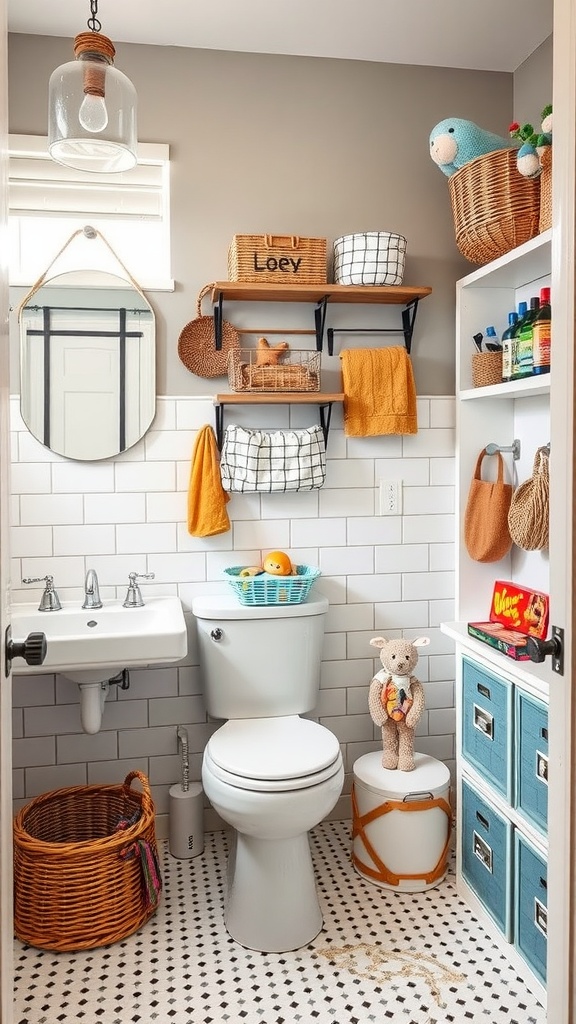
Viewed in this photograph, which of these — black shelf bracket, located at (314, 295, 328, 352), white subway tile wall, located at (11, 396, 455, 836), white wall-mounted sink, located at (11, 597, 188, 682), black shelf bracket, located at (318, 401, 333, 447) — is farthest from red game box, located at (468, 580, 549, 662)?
black shelf bracket, located at (314, 295, 328, 352)

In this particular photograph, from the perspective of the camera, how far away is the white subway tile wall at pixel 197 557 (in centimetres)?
268

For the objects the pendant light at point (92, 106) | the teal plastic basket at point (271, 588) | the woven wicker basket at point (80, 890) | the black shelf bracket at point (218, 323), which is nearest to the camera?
the pendant light at point (92, 106)

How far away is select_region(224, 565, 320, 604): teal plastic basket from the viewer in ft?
8.40

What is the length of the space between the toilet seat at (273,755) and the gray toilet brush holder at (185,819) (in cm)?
34

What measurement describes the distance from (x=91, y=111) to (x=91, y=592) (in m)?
1.40

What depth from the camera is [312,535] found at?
2.85 meters

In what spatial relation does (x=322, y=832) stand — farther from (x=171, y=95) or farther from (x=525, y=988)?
(x=171, y=95)

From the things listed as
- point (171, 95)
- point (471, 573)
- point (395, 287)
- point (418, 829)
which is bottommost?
point (418, 829)

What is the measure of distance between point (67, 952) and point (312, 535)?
4.81ft

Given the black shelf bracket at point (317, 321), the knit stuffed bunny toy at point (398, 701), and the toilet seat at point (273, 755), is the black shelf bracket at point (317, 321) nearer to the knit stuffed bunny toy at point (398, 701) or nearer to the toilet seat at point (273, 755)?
the knit stuffed bunny toy at point (398, 701)

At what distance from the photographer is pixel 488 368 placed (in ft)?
8.40

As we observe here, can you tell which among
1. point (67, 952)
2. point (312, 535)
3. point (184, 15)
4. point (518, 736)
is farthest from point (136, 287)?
point (67, 952)

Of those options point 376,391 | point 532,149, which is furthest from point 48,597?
point 532,149

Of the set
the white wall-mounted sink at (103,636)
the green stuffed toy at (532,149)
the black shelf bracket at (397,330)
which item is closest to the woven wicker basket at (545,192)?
the green stuffed toy at (532,149)
